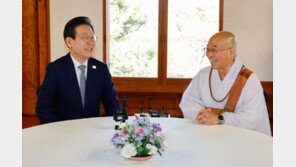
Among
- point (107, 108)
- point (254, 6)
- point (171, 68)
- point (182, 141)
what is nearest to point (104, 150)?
point (182, 141)

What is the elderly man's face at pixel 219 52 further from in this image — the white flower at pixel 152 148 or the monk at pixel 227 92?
the white flower at pixel 152 148

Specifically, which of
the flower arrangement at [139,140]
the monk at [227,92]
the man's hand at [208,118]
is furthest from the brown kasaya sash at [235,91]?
the flower arrangement at [139,140]

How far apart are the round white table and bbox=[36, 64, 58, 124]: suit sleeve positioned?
1.31 feet

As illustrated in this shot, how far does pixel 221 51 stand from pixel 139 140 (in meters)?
1.47

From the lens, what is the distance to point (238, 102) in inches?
91.8

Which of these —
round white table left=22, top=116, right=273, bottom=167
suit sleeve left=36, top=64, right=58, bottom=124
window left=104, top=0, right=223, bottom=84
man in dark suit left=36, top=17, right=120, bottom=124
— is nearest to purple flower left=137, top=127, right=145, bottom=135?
round white table left=22, top=116, right=273, bottom=167

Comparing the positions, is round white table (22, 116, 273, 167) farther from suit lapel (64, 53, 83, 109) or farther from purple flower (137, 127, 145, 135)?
suit lapel (64, 53, 83, 109)

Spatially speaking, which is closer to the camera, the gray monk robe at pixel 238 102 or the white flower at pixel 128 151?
the white flower at pixel 128 151

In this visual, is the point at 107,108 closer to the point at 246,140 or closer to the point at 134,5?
the point at 246,140

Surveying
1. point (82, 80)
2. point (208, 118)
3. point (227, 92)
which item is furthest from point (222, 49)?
point (82, 80)

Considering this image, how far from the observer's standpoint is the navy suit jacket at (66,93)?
7.72ft

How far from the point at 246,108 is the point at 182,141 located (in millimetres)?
878

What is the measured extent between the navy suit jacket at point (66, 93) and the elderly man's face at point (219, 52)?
0.94 meters

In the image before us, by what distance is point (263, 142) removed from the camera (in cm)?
161
